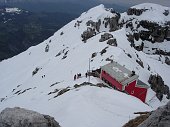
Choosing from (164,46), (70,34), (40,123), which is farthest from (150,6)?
(40,123)

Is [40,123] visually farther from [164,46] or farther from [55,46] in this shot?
[164,46]

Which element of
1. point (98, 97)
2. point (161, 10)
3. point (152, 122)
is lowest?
point (161, 10)

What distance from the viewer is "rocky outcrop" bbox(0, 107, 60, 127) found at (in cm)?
1722

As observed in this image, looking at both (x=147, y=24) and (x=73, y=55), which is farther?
(x=147, y=24)

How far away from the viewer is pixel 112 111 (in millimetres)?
30891

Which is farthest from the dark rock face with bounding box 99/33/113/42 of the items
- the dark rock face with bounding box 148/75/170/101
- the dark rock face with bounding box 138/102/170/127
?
the dark rock face with bounding box 138/102/170/127

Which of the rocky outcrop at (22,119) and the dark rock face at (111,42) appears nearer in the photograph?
the rocky outcrop at (22,119)

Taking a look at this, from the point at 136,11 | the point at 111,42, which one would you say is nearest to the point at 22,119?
the point at 111,42

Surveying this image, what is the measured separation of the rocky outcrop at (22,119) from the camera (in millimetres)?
17219

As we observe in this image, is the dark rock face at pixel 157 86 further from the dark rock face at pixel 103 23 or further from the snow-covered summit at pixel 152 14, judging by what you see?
the snow-covered summit at pixel 152 14

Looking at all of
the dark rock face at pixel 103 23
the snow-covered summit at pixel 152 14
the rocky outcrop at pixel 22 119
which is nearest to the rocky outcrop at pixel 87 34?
the dark rock face at pixel 103 23

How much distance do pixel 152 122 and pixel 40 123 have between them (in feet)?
23.4

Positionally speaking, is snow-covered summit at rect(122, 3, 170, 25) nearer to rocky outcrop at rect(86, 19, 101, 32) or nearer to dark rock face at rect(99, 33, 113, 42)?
rocky outcrop at rect(86, 19, 101, 32)

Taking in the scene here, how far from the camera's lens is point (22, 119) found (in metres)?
17.3
